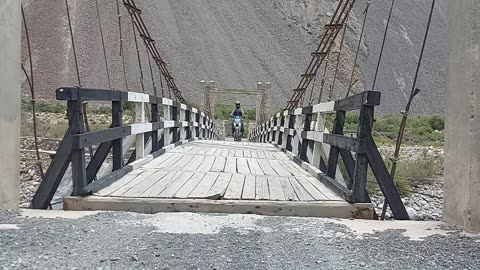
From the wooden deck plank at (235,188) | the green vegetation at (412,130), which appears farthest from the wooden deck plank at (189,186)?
the green vegetation at (412,130)

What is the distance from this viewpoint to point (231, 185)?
4613mm

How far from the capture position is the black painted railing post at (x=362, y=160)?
387 centimetres

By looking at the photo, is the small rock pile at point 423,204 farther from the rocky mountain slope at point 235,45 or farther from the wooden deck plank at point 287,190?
the rocky mountain slope at point 235,45

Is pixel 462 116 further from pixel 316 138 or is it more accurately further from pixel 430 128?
pixel 430 128

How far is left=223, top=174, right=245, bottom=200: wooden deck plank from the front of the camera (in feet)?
13.4

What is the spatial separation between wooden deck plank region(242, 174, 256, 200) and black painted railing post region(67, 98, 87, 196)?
107 cm

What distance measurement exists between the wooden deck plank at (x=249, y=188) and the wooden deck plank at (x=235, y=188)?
3 cm

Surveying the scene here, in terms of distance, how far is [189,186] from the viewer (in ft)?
14.7

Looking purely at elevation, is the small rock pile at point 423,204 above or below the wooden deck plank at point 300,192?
below

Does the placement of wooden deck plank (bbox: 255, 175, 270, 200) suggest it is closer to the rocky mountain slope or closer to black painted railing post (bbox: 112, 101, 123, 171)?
black painted railing post (bbox: 112, 101, 123, 171)

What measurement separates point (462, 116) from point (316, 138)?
243 centimetres

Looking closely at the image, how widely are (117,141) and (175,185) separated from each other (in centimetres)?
70

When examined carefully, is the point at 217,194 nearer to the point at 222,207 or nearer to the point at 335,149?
the point at 222,207

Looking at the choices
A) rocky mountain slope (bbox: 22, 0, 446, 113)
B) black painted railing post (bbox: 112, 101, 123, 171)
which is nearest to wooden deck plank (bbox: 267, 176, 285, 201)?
black painted railing post (bbox: 112, 101, 123, 171)
